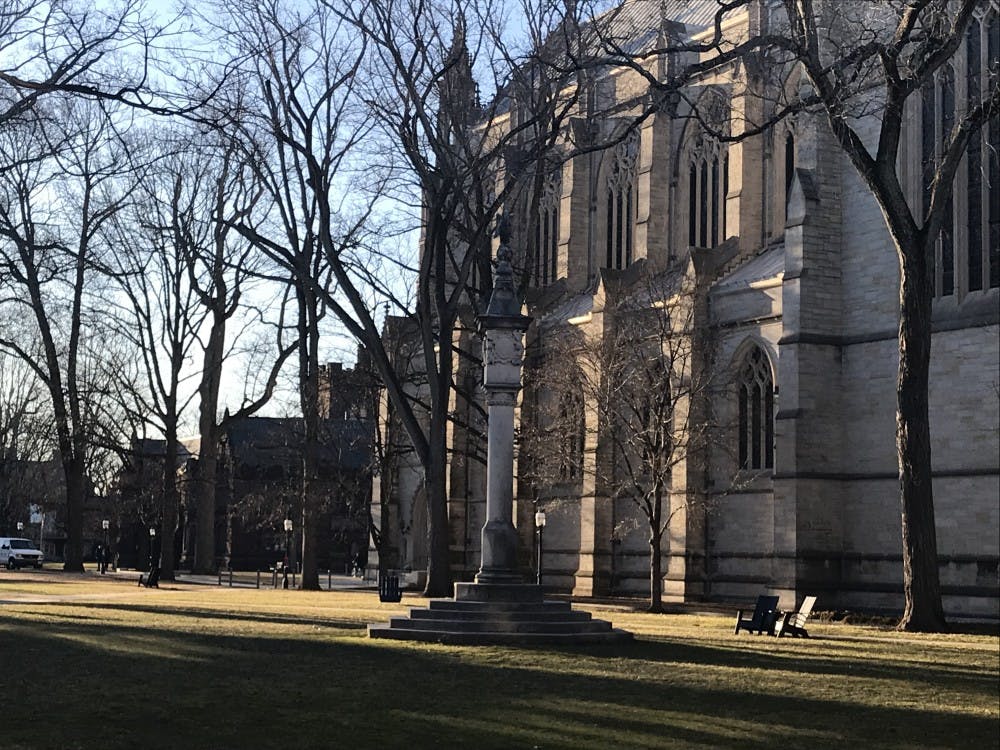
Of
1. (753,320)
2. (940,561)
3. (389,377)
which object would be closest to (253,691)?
(389,377)

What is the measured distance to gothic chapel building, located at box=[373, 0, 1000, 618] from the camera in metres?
33.1

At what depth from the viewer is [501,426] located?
22578 mm

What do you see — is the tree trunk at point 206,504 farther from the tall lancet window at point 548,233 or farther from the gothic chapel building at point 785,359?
the tall lancet window at point 548,233

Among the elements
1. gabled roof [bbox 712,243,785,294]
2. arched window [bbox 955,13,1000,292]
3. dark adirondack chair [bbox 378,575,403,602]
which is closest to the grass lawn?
dark adirondack chair [bbox 378,575,403,602]

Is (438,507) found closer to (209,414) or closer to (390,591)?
(390,591)

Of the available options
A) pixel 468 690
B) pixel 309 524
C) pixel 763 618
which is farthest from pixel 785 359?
pixel 468 690

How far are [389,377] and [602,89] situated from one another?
68.1 feet

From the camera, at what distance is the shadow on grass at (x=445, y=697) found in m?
11.9

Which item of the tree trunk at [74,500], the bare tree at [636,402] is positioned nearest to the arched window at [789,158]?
the bare tree at [636,402]

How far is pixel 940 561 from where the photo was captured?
33.2 meters

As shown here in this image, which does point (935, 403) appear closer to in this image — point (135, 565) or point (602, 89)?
point (602, 89)

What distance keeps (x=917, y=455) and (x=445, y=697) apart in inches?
537

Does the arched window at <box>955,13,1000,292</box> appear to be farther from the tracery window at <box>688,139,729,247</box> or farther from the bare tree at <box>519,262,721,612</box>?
the tracery window at <box>688,139,729,247</box>

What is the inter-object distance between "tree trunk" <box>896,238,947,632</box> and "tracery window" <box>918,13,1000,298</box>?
26.7ft
